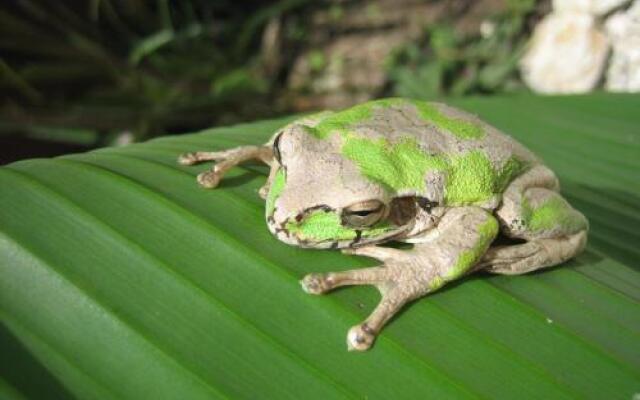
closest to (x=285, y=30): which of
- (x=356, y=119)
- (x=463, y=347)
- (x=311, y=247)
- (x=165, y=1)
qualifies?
(x=165, y=1)

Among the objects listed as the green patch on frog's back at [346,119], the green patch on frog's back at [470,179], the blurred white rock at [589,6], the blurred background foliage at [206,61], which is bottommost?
the blurred background foliage at [206,61]

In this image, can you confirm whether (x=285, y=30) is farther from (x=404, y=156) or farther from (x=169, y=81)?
(x=404, y=156)

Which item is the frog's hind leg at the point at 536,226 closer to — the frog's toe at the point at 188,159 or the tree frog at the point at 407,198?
the tree frog at the point at 407,198

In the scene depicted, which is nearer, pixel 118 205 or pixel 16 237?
pixel 16 237

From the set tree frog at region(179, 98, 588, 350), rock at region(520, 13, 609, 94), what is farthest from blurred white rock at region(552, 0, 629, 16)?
tree frog at region(179, 98, 588, 350)

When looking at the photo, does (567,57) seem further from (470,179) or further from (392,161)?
(392,161)

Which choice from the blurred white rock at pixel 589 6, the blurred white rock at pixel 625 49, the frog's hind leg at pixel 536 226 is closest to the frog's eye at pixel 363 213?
the frog's hind leg at pixel 536 226

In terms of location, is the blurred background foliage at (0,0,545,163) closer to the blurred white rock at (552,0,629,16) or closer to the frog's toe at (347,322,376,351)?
the blurred white rock at (552,0,629,16)
